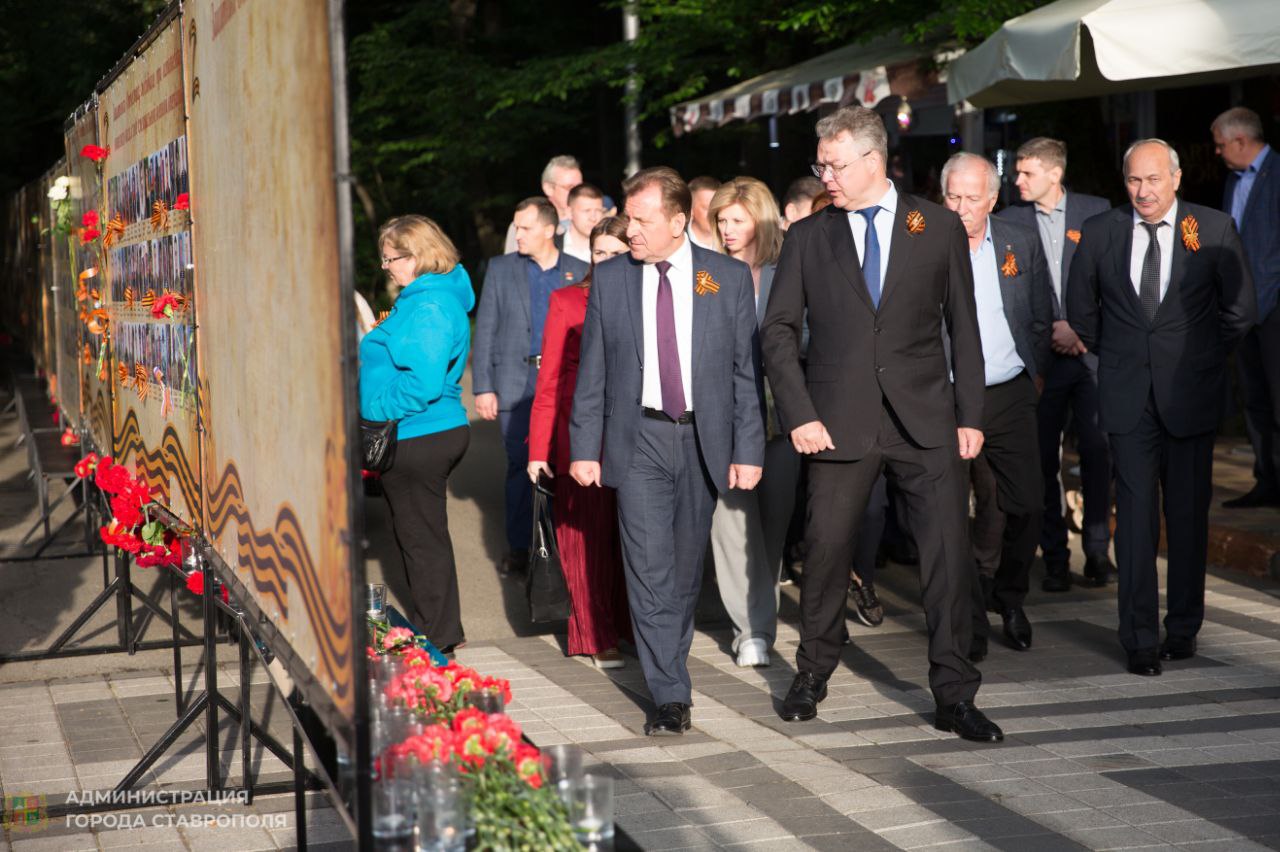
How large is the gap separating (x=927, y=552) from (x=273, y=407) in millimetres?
2953

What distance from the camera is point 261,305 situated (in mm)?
3635

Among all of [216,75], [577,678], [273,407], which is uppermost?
[216,75]

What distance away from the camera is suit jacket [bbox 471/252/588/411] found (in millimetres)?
8516

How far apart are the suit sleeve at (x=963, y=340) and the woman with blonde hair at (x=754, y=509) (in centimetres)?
140

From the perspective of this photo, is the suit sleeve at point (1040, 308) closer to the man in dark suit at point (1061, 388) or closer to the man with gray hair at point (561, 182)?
the man in dark suit at point (1061, 388)

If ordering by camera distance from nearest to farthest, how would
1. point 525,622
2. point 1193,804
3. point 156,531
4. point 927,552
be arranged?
point 1193,804 < point 927,552 < point 156,531 < point 525,622

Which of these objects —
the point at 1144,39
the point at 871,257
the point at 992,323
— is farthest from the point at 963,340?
the point at 1144,39

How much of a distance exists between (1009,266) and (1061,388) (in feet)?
4.01

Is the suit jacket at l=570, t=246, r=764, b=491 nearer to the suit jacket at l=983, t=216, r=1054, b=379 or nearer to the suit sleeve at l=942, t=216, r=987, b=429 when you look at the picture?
the suit sleeve at l=942, t=216, r=987, b=429

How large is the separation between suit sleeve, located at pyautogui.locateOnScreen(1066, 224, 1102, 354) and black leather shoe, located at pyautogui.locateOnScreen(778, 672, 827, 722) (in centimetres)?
198

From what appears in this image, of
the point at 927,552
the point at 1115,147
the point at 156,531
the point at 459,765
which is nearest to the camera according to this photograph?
the point at 459,765

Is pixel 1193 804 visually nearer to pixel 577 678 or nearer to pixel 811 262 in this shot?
pixel 811 262

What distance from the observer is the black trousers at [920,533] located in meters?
5.71

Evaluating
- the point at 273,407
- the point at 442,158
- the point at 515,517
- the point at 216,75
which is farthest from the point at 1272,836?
the point at 442,158
